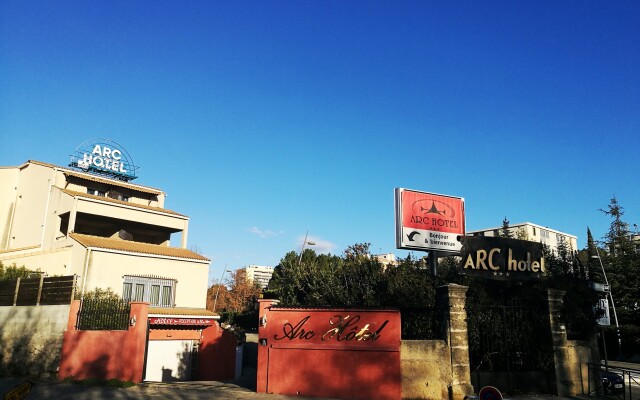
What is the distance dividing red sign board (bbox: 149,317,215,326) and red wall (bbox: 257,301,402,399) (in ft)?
45.3

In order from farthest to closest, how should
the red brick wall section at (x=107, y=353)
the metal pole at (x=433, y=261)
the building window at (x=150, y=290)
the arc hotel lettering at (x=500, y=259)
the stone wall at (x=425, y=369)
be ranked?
the building window at (x=150, y=290), the metal pole at (x=433, y=261), the red brick wall section at (x=107, y=353), the arc hotel lettering at (x=500, y=259), the stone wall at (x=425, y=369)

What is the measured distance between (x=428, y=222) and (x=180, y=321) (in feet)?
51.5

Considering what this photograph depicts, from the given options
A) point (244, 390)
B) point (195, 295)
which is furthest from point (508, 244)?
point (195, 295)

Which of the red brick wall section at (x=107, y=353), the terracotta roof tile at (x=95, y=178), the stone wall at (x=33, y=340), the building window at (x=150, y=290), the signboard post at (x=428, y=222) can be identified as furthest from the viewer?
the terracotta roof tile at (x=95, y=178)

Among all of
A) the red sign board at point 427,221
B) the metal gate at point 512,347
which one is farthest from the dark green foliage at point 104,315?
the metal gate at point 512,347

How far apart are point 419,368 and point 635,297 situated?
4398 cm

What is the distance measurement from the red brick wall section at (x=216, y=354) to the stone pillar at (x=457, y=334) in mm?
18453

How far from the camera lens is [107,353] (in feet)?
59.7

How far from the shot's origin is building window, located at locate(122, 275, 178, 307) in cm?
2990

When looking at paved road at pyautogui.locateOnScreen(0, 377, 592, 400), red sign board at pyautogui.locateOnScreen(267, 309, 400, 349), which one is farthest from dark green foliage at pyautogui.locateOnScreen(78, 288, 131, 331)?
red sign board at pyautogui.locateOnScreen(267, 309, 400, 349)

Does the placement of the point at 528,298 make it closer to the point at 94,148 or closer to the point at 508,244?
the point at 508,244

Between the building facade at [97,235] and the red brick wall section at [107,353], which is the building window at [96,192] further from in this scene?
the red brick wall section at [107,353]

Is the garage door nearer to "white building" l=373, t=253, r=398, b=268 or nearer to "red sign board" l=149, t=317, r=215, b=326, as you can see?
"red sign board" l=149, t=317, r=215, b=326

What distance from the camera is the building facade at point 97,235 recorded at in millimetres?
29312
